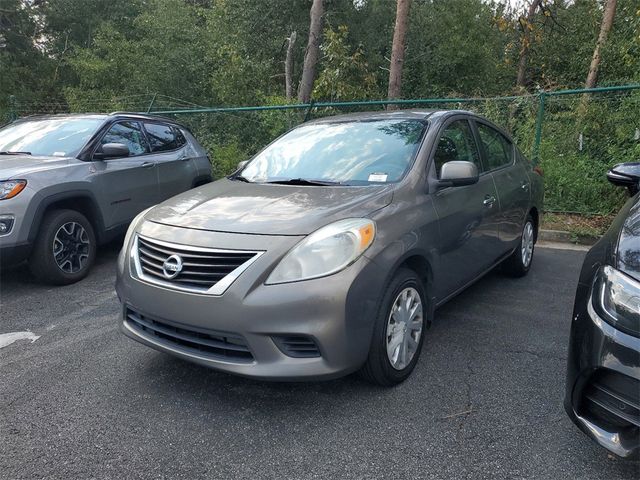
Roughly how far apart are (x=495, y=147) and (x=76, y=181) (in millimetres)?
4004

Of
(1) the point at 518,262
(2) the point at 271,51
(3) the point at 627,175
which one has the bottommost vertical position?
(1) the point at 518,262

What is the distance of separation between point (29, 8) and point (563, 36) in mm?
23861

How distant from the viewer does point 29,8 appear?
75.0ft

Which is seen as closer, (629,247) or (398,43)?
(629,247)

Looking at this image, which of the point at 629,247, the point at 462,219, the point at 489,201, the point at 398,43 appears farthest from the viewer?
the point at 398,43

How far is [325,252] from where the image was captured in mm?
2578

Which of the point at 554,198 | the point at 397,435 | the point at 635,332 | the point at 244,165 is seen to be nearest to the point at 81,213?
the point at 244,165

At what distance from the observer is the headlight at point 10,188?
4355 millimetres

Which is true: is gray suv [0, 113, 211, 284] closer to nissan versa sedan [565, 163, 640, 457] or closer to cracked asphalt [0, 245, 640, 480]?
cracked asphalt [0, 245, 640, 480]

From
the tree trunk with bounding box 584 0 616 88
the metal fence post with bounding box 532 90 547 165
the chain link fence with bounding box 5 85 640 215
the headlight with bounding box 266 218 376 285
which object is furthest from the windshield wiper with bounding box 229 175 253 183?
the tree trunk with bounding box 584 0 616 88

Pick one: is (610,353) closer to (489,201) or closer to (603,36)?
(489,201)

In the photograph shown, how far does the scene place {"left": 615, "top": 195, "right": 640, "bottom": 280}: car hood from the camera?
204cm

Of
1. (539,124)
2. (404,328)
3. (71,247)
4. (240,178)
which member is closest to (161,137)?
(71,247)

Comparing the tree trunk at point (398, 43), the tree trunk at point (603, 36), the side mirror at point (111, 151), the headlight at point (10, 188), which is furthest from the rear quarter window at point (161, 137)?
the tree trunk at point (603, 36)
